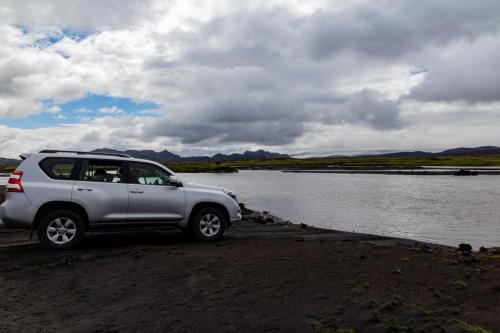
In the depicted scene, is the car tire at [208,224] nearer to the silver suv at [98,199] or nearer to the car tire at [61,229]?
the silver suv at [98,199]

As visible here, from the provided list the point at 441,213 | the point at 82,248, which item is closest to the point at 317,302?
the point at 82,248

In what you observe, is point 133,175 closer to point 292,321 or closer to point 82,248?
point 82,248

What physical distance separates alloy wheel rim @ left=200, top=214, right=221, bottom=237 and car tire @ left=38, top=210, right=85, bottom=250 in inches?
121

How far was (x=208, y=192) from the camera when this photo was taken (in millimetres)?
11969

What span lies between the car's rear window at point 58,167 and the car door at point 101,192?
0.84ft

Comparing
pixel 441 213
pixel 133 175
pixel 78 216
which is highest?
pixel 133 175

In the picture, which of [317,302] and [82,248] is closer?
[317,302]

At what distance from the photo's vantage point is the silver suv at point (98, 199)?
400 inches

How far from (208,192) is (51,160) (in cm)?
398

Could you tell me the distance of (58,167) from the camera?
10.5m

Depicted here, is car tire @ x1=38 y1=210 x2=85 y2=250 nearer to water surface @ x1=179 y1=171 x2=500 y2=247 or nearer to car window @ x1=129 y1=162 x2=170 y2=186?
car window @ x1=129 y1=162 x2=170 y2=186

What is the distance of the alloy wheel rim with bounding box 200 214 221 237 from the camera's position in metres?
12.0

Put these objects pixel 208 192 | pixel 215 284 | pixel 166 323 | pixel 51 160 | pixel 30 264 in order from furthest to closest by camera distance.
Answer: pixel 208 192 → pixel 51 160 → pixel 30 264 → pixel 215 284 → pixel 166 323

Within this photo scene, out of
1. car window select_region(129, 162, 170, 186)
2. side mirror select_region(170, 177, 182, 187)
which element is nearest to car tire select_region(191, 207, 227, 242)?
side mirror select_region(170, 177, 182, 187)
